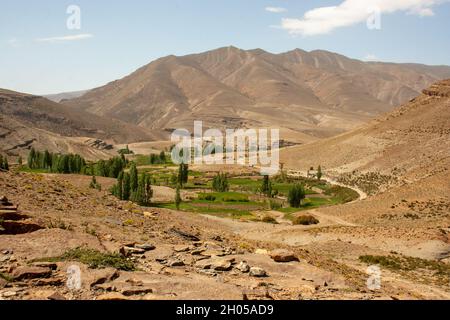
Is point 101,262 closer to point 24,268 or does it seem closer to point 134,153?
point 24,268

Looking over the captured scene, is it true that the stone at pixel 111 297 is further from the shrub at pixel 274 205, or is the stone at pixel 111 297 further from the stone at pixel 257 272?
the shrub at pixel 274 205

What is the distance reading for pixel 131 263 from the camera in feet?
56.7

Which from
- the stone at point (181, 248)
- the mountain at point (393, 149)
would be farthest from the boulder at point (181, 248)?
the mountain at point (393, 149)

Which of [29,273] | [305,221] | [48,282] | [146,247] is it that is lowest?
[305,221]

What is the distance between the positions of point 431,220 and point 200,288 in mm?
43916

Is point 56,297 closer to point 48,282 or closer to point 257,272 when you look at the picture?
point 48,282

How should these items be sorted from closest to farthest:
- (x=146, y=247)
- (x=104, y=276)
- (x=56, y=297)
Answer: (x=56, y=297), (x=104, y=276), (x=146, y=247)

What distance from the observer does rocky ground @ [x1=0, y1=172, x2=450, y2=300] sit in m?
14.4

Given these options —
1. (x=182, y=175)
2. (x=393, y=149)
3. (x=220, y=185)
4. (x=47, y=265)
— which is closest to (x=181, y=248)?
(x=47, y=265)

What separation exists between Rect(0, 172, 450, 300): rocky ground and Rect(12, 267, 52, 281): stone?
1.2 inches

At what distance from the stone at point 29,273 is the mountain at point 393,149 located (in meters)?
76.0

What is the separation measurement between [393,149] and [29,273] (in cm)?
10057

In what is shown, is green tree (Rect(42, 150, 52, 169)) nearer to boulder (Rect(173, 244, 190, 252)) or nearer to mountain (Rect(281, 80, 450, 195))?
mountain (Rect(281, 80, 450, 195))
